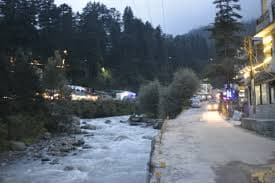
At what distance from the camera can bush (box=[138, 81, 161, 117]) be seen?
70.6 metres

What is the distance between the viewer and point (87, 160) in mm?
29938

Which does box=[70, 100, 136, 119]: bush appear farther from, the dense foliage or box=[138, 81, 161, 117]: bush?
the dense foliage

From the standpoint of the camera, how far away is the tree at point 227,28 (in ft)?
206

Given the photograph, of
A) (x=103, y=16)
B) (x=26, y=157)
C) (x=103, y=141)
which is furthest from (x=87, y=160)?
(x=103, y=16)

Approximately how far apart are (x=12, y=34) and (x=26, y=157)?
68965 mm

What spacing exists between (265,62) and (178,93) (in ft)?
109

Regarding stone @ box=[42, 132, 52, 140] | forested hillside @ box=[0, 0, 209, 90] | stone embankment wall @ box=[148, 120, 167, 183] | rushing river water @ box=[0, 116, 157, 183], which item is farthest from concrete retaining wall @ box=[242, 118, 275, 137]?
forested hillside @ box=[0, 0, 209, 90]

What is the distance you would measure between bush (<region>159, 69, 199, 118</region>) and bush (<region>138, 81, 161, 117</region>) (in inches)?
65.1

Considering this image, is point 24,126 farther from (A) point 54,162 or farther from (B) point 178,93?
(B) point 178,93

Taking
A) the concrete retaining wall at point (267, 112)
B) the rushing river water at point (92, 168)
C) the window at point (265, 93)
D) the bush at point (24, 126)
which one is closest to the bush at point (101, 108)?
the bush at point (24, 126)

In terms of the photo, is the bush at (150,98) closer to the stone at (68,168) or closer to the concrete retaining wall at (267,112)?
the concrete retaining wall at (267,112)

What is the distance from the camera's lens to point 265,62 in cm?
3759

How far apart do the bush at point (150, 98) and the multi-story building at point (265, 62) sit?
28.3 m

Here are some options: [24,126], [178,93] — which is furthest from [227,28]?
[24,126]
